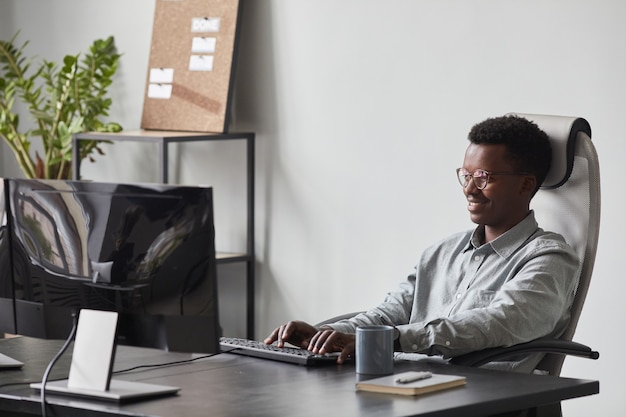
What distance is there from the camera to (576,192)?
281cm

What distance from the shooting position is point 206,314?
78.4 inches

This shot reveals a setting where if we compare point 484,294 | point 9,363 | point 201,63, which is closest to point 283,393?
point 9,363

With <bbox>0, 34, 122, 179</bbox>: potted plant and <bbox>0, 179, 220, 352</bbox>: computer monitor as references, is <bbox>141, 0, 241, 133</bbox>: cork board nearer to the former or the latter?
<bbox>0, 34, 122, 179</bbox>: potted plant

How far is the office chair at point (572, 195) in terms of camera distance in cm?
271

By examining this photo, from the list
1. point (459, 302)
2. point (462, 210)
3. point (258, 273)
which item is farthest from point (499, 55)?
point (258, 273)

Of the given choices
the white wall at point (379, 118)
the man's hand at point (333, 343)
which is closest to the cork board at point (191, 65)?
the white wall at point (379, 118)

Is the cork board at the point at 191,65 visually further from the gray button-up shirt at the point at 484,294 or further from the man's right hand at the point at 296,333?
the man's right hand at the point at 296,333

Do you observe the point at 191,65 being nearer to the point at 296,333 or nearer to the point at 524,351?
the point at 296,333

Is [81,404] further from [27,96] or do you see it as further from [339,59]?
[27,96]

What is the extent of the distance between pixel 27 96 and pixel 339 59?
59.0 inches

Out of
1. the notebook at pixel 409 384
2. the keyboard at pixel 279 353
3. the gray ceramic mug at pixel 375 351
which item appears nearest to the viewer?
the notebook at pixel 409 384

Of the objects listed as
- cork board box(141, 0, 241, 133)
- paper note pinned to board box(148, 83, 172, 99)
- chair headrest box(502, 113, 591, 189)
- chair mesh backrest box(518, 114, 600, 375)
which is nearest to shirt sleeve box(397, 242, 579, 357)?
chair mesh backrest box(518, 114, 600, 375)

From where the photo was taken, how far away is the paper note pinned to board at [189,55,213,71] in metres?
4.34

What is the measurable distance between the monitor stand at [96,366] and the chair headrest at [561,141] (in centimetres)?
121
